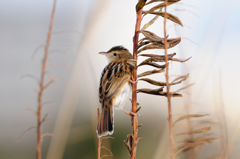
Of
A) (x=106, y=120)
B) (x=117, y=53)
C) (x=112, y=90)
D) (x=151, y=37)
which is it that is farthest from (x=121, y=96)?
(x=151, y=37)

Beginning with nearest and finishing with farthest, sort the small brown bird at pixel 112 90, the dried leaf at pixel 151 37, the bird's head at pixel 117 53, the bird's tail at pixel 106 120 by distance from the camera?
the dried leaf at pixel 151 37, the bird's tail at pixel 106 120, the small brown bird at pixel 112 90, the bird's head at pixel 117 53

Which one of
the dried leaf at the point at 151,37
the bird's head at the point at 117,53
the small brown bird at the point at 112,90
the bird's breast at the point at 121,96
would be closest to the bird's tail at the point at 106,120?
the small brown bird at the point at 112,90

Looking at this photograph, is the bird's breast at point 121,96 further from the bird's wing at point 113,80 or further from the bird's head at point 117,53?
the bird's head at point 117,53

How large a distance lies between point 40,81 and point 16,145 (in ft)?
14.5

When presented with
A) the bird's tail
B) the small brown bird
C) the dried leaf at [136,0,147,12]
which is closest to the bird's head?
the small brown bird

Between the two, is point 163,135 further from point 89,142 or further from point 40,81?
point 89,142

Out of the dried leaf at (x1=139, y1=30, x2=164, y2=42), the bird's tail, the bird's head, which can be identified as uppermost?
the bird's head

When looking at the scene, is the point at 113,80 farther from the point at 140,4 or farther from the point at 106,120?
the point at 140,4

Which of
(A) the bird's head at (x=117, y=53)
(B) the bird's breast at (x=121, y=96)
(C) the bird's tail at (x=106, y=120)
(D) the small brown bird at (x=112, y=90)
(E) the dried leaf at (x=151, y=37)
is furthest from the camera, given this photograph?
(A) the bird's head at (x=117, y=53)

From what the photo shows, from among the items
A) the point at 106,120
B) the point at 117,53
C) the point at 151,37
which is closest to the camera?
the point at 151,37

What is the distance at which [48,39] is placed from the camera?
0.86 m

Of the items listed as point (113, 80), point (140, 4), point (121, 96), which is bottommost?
point (121, 96)

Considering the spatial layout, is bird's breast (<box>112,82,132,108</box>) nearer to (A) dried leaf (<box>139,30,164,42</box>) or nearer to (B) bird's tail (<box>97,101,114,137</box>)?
(B) bird's tail (<box>97,101,114,137</box>)

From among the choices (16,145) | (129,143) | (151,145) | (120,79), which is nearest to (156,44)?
(129,143)
